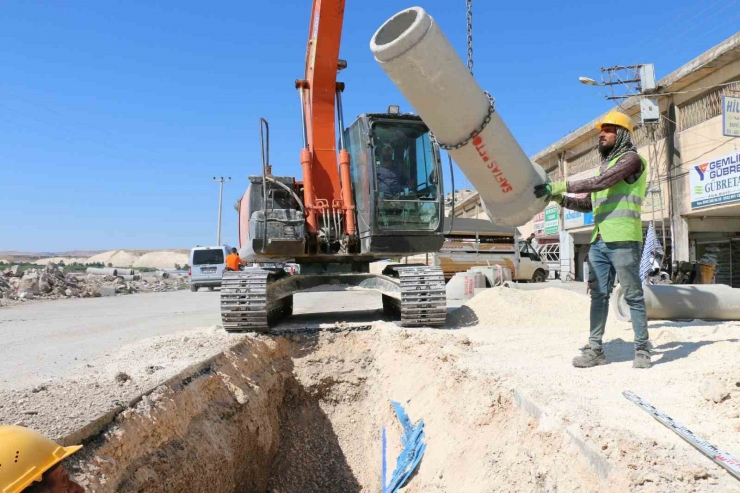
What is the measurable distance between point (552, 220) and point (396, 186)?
2180cm

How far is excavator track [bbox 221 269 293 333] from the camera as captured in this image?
21.0 ft

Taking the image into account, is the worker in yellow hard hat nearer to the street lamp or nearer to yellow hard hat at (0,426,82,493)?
yellow hard hat at (0,426,82,493)

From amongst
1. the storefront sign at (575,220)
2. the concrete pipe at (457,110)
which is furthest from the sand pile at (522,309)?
the storefront sign at (575,220)

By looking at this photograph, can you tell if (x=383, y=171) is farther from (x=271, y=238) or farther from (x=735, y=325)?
(x=735, y=325)

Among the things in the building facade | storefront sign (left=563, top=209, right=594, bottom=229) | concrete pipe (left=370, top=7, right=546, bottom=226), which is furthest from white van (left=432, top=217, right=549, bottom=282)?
concrete pipe (left=370, top=7, right=546, bottom=226)

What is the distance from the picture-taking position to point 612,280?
4.29 metres

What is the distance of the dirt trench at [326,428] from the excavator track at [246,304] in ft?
0.84

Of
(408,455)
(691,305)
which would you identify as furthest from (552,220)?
(408,455)

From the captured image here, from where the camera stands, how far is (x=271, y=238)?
6688mm

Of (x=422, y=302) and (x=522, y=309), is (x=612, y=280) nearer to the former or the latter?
(x=422, y=302)

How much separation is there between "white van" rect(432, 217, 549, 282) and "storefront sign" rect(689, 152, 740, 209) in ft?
18.7

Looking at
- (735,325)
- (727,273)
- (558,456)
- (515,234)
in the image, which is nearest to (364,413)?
(558,456)

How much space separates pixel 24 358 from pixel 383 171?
472 cm

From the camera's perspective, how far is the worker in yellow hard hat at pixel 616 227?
3975mm
